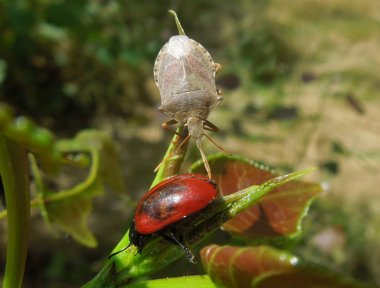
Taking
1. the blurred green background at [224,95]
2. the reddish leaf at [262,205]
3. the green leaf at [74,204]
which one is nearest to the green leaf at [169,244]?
the reddish leaf at [262,205]

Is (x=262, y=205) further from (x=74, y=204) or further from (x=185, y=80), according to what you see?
(x=74, y=204)

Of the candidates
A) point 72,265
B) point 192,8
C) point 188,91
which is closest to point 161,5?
point 192,8

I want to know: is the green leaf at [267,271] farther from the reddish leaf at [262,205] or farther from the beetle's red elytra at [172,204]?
the reddish leaf at [262,205]

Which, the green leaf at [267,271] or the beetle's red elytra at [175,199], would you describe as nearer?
the green leaf at [267,271]

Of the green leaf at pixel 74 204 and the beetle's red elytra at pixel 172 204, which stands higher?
the green leaf at pixel 74 204

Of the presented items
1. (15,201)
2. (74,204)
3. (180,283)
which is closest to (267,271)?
(180,283)

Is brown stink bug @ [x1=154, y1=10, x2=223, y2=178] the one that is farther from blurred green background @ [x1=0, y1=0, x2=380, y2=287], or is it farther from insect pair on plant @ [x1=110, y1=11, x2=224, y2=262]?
blurred green background @ [x1=0, y1=0, x2=380, y2=287]

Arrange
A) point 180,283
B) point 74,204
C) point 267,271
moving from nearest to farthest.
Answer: point 267,271 → point 180,283 → point 74,204
